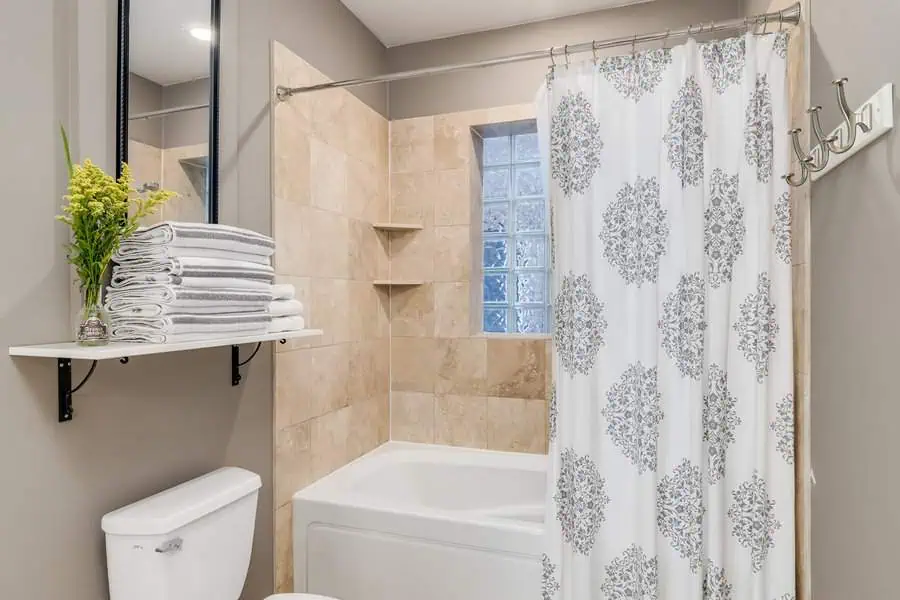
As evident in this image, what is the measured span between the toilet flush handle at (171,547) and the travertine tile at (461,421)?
165 centimetres

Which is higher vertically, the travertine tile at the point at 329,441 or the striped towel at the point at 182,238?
the striped towel at the point at 182,238

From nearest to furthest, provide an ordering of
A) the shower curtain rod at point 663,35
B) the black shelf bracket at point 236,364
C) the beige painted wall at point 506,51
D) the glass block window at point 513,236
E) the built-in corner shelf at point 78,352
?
1. the built-in corner shelf at point 78,352
2. the shower curtain rod at point 663,35
3. the black shelf bracket at point 236,364
4. the beige painted wall at point 506,51
5. the glass block window at point 513,236

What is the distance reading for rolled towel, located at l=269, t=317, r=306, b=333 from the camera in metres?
1.66

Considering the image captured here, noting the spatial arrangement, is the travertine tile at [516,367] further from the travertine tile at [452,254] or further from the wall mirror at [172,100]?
the wall mirror at [172,100]

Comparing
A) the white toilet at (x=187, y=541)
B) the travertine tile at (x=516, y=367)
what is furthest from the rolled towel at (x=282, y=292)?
the travertine tile at (x=516, y=367)

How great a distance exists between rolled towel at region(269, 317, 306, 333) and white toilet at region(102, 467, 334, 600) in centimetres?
46

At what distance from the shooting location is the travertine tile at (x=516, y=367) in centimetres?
267

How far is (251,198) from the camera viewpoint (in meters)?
1.92

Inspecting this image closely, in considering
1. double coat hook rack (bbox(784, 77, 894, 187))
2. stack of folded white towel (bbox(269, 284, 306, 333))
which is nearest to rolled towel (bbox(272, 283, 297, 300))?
stack of folded white towel (bbox(269, 284, 306, 333))

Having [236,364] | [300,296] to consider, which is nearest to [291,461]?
[236,364]

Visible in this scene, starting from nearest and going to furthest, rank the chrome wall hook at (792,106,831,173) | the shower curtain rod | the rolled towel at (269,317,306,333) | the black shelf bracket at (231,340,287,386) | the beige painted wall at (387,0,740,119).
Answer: the chrome wall hook at (792,106,831,173), the shower curtain rod, the rolled towel at (269,317,306,333), the black shelf bracket at (231,340,287,386), the beige painted wall at (387,0,740,119)

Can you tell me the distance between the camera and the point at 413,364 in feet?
9.55

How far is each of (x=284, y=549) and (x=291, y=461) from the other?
34 cm

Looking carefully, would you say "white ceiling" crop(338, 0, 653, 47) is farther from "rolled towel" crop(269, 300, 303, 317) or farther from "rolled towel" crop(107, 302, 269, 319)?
"rolled towel" crop(107, 302, 269, 319)
